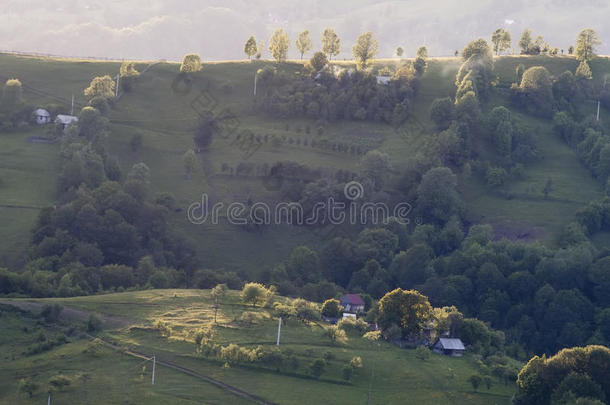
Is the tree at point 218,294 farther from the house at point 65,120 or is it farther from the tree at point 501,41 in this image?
the tree at point 501,41

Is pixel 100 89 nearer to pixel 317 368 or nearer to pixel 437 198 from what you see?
pixel 437 198

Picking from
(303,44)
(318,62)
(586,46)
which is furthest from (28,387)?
(586,46)

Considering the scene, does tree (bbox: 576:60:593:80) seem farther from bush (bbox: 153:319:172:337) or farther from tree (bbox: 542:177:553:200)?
bush (bbox: 153:319:172:337)

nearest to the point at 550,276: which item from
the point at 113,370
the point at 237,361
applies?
the point at 237,361

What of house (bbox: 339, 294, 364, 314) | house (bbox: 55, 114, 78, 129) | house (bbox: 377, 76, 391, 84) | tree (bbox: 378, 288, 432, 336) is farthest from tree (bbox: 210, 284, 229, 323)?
house (bbox: 377, 76, 391, 84)

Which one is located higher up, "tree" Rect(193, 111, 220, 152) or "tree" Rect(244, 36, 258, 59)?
"tree" Rect(244, 36, 258, 59)

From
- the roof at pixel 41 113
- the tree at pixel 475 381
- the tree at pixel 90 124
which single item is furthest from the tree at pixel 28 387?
the roof at pixel 41 113
